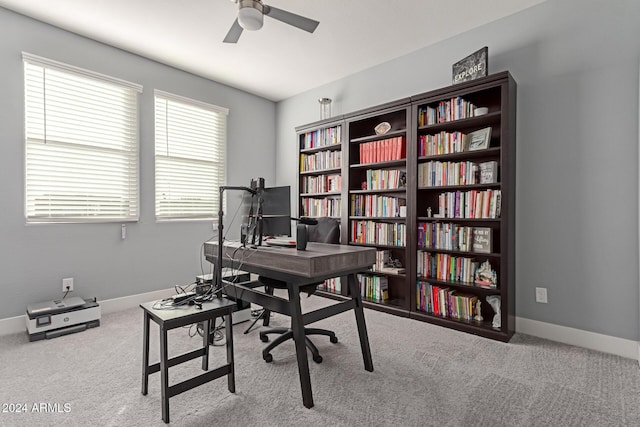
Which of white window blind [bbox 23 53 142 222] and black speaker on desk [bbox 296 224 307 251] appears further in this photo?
white window blind [bbox 23 53 142 222]

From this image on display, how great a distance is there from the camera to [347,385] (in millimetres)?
1888

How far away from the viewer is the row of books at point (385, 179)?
3.32 meters

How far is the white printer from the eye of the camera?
8.35 feet

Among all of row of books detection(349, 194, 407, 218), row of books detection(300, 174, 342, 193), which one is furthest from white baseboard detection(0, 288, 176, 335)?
row of books detection(349, 194, 407, 218)

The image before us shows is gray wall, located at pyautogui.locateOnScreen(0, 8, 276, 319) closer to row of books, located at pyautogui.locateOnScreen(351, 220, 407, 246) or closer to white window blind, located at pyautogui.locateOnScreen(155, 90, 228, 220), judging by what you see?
white window blind, located at pyautogui.locateOnScreen(155, 90, 228, 220)

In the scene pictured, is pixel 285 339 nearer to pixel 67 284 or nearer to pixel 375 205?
pixel 375 205

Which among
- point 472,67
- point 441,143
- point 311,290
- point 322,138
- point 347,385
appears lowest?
point 347,385

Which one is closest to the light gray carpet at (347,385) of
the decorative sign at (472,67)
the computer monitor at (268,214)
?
the computer monitor at (268,214)

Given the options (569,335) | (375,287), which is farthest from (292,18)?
(569,335)

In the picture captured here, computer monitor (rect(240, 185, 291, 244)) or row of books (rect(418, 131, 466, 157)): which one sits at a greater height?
row of books (rect(418, 131, 466, 157))

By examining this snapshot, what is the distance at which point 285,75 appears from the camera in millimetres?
4047

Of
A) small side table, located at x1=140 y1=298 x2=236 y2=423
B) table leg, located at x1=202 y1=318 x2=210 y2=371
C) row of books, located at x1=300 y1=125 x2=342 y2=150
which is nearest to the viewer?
small side table, located at x1=140 y1=298 x2=236 y2=423

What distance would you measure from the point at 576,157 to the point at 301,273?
2.34 meters

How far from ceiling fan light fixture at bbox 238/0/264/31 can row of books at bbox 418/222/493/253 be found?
7.28 ft
